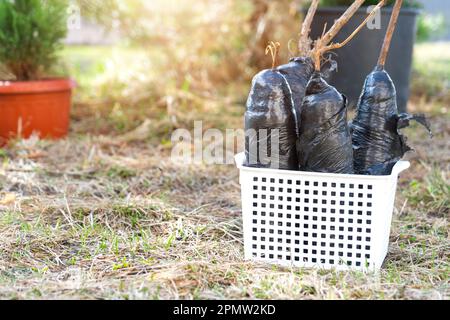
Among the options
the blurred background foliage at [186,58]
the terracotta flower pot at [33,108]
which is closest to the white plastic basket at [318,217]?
the terracotta flower pot at [33,108]

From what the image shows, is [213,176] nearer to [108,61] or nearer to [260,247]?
[260,247]

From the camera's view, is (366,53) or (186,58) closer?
(366,53)

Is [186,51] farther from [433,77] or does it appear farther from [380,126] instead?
[380,126]

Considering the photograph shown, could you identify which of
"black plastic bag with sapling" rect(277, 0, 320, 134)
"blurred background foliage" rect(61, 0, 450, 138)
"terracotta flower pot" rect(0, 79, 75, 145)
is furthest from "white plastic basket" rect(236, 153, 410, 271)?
"blurred background foliage" rect(61, 0, 450, 138)

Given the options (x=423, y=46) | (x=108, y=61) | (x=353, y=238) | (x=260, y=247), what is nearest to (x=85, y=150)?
(x=260, y=247)

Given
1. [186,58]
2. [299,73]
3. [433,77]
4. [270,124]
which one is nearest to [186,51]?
[186,58]

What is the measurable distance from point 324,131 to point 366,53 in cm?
196

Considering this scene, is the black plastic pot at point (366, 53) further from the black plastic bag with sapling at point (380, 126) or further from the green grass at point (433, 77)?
the black plastic bag with sapling at point (380, 126)

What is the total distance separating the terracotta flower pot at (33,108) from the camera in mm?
3158

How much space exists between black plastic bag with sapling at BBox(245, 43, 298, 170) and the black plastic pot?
5.93 ft

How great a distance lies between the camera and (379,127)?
1740 mm

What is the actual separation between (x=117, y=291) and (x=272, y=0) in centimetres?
351

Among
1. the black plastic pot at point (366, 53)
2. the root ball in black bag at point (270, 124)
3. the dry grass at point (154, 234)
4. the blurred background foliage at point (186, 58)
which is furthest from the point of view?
the blurred background foliage at point (186, 58)

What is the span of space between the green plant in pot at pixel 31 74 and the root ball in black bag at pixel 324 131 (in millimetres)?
1930
